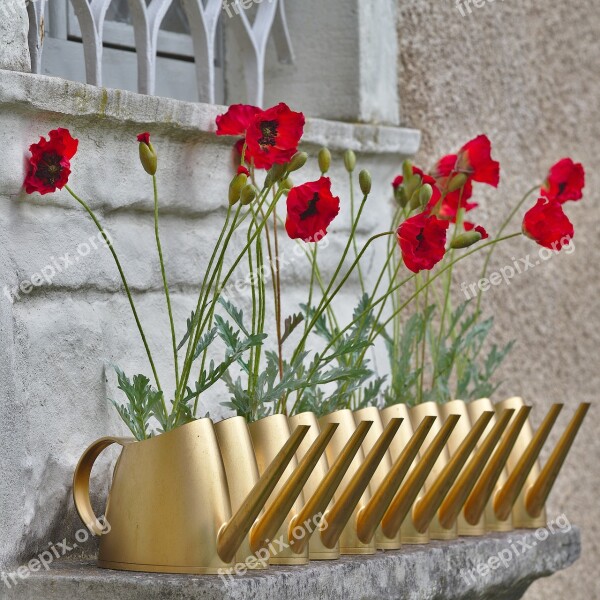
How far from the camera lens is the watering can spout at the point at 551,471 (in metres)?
1.34

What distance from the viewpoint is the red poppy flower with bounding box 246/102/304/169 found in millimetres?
1087

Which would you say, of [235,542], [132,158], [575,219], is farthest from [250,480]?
[575,219]

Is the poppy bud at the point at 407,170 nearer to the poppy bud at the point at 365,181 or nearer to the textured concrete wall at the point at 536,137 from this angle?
the poppy bud at the point at 365,181

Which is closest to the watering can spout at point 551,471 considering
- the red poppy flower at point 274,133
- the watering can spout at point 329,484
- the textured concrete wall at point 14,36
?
the watering can spout at point 329,484

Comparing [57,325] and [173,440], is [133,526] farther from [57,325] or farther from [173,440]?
[57,325]

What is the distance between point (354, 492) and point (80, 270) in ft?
1.13

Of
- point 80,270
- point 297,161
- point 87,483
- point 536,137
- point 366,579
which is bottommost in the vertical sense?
point 366,579

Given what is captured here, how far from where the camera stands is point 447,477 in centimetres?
121

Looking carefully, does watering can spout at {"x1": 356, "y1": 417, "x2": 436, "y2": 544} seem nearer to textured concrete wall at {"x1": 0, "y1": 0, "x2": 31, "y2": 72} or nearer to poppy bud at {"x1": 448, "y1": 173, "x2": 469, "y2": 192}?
poppy bud at {"x1": 448, "y1": 173, "x2": 469, "y2": 192}

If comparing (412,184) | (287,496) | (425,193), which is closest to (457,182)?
(412,184)

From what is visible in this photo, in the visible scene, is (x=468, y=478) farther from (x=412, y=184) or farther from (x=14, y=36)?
(x=14, y=36)

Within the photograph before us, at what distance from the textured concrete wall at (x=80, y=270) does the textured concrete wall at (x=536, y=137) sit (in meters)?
0.48

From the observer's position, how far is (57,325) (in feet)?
3.61

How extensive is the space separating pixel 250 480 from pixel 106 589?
0.53ft
